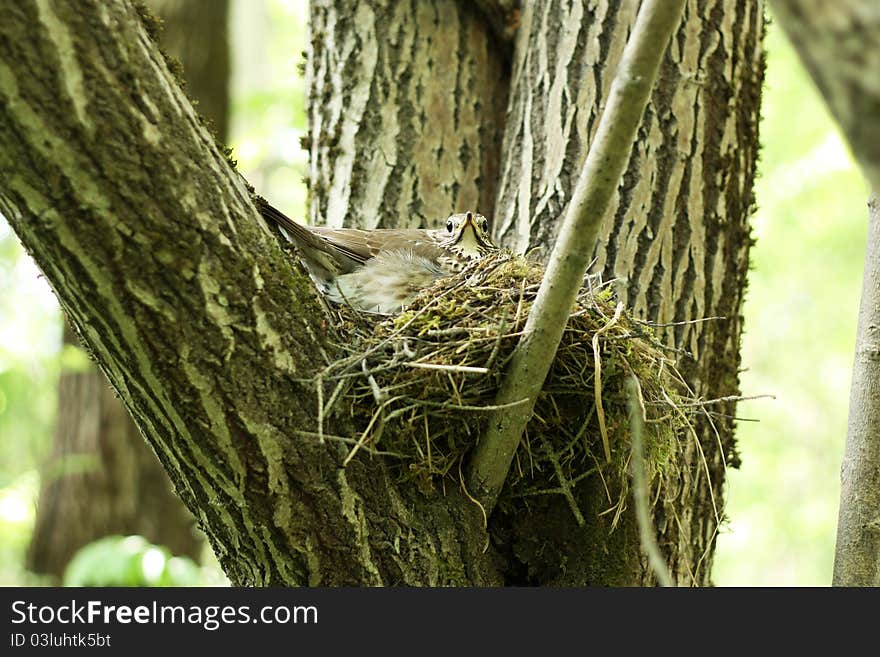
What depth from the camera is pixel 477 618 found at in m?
2.83

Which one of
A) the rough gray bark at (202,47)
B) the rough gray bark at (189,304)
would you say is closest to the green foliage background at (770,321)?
the rough gray bark at (202,47)

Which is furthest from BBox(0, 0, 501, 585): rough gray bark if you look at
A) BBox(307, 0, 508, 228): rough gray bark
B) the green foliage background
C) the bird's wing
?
the green foliage background

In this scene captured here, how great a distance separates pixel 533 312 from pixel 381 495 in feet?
2.37

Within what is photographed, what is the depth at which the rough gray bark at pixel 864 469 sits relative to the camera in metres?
3.03

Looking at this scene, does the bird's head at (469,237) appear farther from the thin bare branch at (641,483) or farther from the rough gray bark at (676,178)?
the thin bare branch at (641,483)

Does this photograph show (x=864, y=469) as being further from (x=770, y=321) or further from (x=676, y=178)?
(x=770, y=321)

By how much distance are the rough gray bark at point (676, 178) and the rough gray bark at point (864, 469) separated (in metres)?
0.56

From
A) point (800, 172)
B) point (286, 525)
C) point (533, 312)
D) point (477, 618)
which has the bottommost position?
point (477, 618)

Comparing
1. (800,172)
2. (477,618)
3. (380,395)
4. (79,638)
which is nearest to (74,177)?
(380,395)

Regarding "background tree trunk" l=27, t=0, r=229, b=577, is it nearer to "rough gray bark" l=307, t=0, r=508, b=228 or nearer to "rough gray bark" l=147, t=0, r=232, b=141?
"rough gray bark" l=147, t=0, r=232, b=141

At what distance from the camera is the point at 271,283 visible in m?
2.58

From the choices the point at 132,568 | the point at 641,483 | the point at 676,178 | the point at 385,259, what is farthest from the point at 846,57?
the point at 132,568

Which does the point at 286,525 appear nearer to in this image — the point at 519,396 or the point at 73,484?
the point at 519,396

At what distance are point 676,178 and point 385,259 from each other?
1.25 meters
